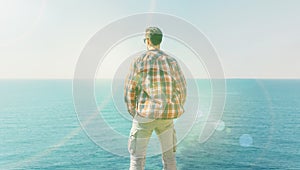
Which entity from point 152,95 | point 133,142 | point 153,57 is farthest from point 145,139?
point 153,57

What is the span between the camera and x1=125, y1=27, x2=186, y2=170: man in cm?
328

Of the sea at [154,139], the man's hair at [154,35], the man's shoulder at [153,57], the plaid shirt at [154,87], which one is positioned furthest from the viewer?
the sea at [154,139]

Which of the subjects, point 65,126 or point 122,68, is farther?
point 65,126

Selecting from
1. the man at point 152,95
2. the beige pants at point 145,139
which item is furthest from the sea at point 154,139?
the man at point 152,95

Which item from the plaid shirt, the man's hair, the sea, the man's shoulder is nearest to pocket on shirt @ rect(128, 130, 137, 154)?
the plaid shirt

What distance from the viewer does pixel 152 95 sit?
3275 millimetres

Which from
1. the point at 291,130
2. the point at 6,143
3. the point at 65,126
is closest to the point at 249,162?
the point at 291,130

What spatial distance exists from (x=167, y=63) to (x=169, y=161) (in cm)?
131

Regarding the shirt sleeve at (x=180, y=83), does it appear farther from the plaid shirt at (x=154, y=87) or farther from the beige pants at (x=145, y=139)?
the beige pants at (x=145, y=139)

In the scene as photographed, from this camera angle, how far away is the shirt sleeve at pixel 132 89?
3.36 meters

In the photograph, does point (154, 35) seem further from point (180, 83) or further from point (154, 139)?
point (154, 139)

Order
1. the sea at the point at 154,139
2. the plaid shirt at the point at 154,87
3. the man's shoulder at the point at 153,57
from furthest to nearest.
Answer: the sea at the point at 154,139 → the man's shoulder at the point at 153,57 → the plaid shirt at the point at 154,87

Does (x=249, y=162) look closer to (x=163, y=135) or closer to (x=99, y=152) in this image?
(x=99, y=152)

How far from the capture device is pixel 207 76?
407 centimetres
